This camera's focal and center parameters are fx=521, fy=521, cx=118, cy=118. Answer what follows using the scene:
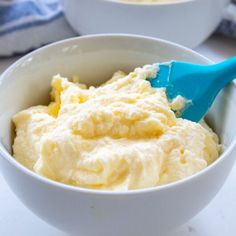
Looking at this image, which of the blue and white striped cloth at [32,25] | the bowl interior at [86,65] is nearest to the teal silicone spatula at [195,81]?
the bowl interior at [86,65]

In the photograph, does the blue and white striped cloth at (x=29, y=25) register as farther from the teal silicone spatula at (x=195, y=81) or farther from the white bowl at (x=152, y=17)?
the teal silicone spatula at (x=195, y=81)

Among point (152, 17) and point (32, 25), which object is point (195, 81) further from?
point (32, 25)

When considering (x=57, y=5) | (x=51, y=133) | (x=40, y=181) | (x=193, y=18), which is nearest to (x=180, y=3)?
(x=193, y=18)

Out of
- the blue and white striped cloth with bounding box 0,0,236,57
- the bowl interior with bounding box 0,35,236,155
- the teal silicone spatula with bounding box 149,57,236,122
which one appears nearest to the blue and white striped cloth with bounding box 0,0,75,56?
the blue and white striped cloth with bounding box 0,0,236,57

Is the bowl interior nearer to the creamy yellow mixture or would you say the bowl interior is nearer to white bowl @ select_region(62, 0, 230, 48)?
the creamy yellow mixture

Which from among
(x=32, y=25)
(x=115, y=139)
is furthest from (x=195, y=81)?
(x=32, y=25)

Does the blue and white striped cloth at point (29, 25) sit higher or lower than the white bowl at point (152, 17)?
lower

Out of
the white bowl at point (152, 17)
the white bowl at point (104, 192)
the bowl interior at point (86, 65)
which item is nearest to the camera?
the white bowl at point (104, 192)
